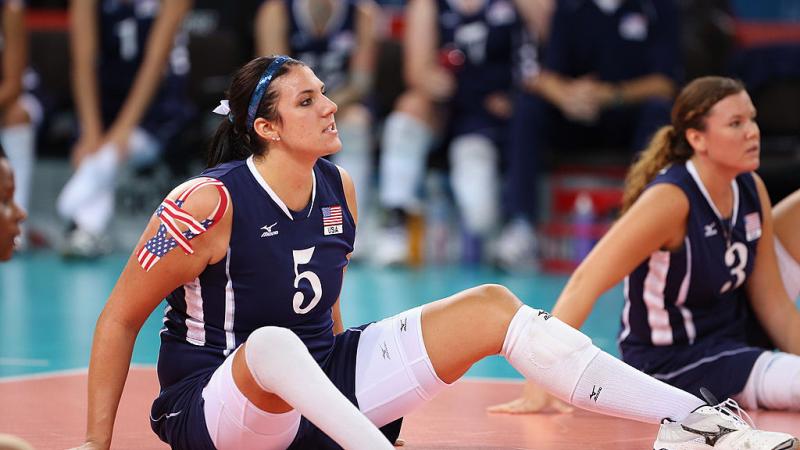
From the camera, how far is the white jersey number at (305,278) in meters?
3.38

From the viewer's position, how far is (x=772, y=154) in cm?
869

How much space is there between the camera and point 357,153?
9.65 meters

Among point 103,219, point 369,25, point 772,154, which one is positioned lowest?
point 103,219

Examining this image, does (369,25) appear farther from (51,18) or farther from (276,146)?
(276,146)

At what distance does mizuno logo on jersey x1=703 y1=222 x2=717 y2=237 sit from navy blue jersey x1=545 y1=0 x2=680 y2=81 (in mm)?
4701

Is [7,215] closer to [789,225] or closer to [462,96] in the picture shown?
[789,225]

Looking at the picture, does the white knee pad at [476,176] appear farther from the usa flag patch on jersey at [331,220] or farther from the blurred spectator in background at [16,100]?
the usa flag patch on jersey at [331,220]

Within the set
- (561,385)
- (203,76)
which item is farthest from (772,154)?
(561,385)

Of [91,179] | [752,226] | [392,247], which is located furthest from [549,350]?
[91,179]

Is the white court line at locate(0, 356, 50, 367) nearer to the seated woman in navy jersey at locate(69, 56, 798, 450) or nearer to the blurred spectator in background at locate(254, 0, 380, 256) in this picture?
the seated woman in navy jersey at locate(69, 56, 798, 450)

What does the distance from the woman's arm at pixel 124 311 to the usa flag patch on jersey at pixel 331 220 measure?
13.5 inches

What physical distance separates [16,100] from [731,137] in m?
6.97

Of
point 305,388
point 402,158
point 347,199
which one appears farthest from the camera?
point 402,158

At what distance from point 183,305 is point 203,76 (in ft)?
22.5
